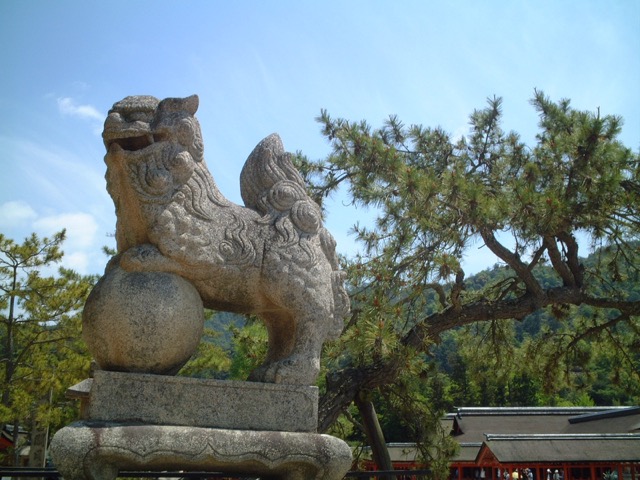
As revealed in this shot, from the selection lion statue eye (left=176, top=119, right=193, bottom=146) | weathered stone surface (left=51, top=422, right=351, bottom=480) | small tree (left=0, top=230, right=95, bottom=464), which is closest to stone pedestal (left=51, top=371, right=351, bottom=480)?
weathered stone surface (left=51, top=422, right=351, bottom=480)

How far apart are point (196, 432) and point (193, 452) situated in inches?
3.5

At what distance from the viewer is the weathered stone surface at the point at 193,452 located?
256 cm

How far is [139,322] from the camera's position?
2.80m

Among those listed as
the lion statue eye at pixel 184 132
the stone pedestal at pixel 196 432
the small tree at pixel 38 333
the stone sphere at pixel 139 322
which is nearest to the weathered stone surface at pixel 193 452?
the stone pedestal at pixel 196 432

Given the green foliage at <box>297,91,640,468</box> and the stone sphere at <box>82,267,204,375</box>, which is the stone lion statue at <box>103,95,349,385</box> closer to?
the stone sphere at <box>82,267,204,375</box>

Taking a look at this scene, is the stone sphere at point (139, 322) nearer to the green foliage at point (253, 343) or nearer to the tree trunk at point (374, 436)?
the green foliage at point (253, 343)

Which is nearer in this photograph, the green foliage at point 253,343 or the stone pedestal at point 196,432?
the stone pedestal at point 196,432

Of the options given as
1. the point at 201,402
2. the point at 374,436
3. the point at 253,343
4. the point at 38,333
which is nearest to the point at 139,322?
the point at 201,402

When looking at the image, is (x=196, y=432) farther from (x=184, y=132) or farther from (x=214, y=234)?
(x=184, y=132)

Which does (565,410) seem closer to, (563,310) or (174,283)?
(563,310)

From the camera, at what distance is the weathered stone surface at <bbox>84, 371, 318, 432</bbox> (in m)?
2.74

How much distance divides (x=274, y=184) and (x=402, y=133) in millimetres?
5880

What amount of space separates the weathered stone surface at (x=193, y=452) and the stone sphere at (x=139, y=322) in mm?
323

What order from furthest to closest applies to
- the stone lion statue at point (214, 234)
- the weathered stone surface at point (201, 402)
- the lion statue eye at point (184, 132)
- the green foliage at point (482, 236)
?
1. the green foliage at point (482, 236)
2. the lion statue eye at point (184, 132)
3. the stone lion statue at point (214, 234)
4. the weathered stone surface at point (201, 402)
